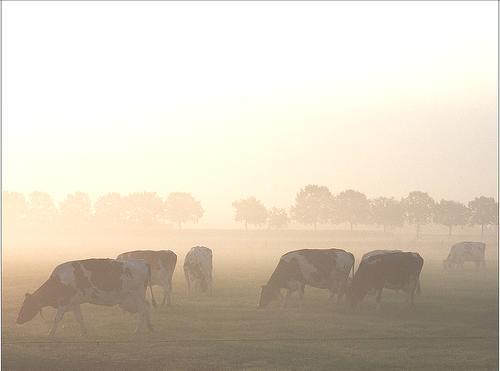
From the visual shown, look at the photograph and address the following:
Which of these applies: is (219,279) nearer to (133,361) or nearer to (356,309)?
(356,309)

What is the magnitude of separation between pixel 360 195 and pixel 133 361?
6447 inches

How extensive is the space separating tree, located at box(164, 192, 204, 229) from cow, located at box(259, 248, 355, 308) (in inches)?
6462

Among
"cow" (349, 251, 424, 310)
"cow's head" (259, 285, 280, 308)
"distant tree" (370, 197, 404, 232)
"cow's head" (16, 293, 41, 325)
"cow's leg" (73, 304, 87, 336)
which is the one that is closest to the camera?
"cow's leg" (73, 304, 87, 336)

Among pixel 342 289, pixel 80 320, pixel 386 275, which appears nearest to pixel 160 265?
pixel 342 289

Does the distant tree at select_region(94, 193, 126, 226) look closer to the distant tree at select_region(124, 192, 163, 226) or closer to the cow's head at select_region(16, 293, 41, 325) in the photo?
the distant tree at select_region(124, 192, 163, 226)

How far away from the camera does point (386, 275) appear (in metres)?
29.1

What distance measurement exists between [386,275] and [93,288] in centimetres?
1375

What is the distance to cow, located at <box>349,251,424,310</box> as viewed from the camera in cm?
2831

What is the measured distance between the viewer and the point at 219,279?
1687 inches

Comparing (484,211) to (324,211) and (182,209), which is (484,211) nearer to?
→ (324,211)

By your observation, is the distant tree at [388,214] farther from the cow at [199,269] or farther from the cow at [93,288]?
the cow at [93,288]

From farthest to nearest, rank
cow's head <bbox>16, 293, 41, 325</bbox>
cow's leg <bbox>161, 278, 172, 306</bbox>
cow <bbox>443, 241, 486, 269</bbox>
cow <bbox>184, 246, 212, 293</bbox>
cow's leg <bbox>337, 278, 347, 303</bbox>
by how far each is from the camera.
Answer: cow <bbox>443, 241, 486, 269</bbox> < cow <bbox>184, 246, 212, 293</bbox> < cow's leg <bbox>337, 278, 347, 303</bbox> < cow's leg <bbox>161, 278, 172, 306</bbox> < cow's head <bbox>16, 293, 41, 325</bbox>

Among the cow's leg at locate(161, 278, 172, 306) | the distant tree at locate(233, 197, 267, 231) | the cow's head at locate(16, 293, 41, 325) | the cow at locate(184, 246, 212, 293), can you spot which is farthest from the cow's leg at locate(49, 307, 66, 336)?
the distant tree at locate(233, 197, 267, 231)

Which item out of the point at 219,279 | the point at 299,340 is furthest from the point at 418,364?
the point at 219,279
